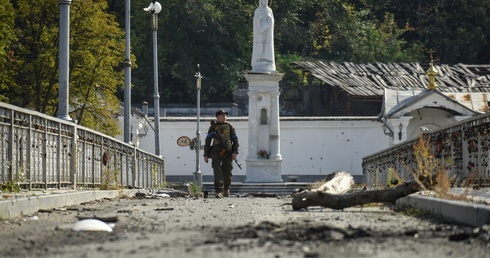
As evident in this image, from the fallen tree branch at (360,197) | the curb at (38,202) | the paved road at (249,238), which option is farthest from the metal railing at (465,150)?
the paved road at (249,238)

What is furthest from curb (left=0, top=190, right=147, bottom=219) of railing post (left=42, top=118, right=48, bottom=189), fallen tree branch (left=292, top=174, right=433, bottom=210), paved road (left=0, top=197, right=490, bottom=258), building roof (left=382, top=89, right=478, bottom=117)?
building roof (left=382, top=89, right=478, bottom=117)

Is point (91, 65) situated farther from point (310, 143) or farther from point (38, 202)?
point (38, 202)

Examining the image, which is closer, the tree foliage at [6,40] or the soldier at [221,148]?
the soldier at [221,148]

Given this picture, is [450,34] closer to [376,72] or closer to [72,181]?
[376,72]

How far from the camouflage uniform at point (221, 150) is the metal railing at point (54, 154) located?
2.41 meters

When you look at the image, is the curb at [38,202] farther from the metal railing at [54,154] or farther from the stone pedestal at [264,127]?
the stone pedestal at [264,127]

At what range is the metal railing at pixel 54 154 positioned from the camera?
2112 cm

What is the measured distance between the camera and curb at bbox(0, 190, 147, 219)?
16.2 m

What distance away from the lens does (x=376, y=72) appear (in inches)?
3209

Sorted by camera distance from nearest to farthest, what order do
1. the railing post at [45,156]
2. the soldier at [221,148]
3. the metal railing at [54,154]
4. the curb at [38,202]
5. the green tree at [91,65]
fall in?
the curb at [38,202] < the metal railing at [54,154] < the railing post at [45,156] < the soldier at [221,148] < the green tree at [91,65]

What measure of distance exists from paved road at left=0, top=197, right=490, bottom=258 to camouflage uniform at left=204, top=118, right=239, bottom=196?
14.6 m

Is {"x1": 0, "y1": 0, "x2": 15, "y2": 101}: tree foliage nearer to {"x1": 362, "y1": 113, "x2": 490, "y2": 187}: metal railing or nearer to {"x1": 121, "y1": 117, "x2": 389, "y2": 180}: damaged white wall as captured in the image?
{"x1": 121, "y1": 117, "x2": 389, "y2": 180}: damaged white wall

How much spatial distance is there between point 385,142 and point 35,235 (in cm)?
6061

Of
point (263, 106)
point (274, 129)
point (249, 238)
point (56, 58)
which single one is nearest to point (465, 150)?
point (249, 238)
